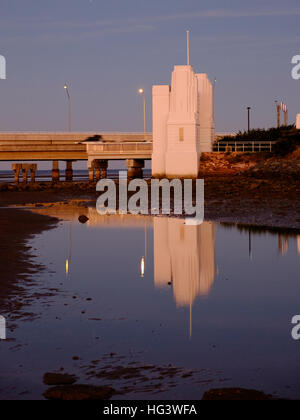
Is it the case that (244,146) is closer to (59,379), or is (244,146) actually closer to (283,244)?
(283,244)

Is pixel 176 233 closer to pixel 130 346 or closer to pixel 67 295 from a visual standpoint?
pixel 67 295

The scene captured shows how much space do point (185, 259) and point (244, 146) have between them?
43212mm

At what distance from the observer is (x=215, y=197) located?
119 ft

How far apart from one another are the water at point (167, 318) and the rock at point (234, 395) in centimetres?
17

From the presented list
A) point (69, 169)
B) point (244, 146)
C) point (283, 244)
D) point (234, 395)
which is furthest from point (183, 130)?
point (234, 395)

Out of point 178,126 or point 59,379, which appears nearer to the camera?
point 59,379

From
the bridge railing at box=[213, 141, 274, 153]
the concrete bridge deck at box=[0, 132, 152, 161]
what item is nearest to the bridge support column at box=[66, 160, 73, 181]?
the concrete bridge deck at box=[0, 132, 152, 161]

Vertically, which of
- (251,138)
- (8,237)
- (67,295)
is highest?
(251,138)

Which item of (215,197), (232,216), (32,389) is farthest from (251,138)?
(32,389)

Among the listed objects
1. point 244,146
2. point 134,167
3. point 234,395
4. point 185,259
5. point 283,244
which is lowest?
point 234,395

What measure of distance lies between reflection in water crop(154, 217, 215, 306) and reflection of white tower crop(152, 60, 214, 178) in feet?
94.1

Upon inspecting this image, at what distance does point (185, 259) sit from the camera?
15055 mm

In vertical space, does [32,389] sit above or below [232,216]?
below
